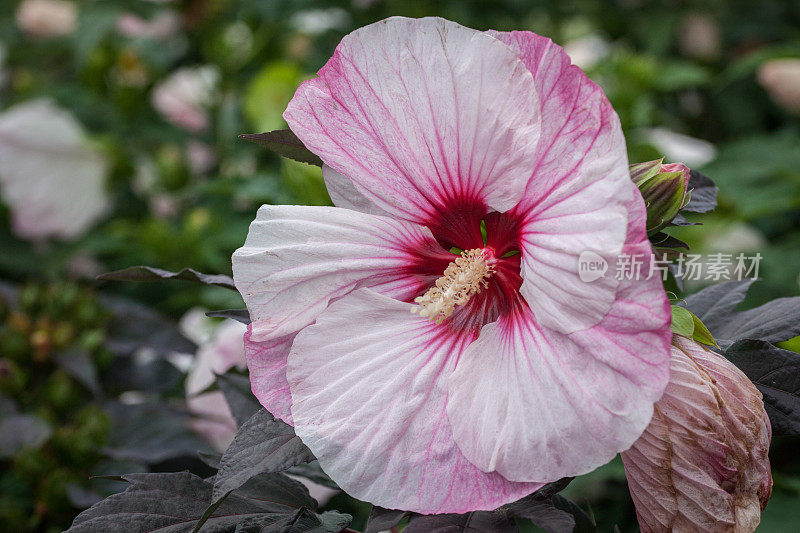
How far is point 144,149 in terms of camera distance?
1.50 m

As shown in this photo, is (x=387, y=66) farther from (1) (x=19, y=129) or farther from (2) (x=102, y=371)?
(1) (x=19, y=129)

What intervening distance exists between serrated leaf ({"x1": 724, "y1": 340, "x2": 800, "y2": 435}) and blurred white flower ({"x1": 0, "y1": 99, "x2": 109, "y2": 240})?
1177 mm

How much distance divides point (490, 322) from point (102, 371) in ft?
2.21

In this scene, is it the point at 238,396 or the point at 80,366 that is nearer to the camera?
the point at 238,396

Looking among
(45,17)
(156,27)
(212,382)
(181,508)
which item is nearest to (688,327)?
(181,508)

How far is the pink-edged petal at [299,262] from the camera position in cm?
44

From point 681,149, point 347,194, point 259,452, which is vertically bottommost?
point 681,149

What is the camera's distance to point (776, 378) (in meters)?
0.48

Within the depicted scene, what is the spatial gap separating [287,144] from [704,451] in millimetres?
306

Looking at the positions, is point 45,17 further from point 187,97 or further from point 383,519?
point 383,519

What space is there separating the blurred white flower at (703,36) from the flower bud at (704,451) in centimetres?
148

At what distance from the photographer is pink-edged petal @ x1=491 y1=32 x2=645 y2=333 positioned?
1.23 ft

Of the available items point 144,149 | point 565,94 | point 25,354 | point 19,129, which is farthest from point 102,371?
point 565,94

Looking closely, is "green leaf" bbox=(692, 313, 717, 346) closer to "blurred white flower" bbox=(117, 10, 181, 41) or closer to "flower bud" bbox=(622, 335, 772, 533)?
"flower bud" bbox=(622, 335, 772, 533)
